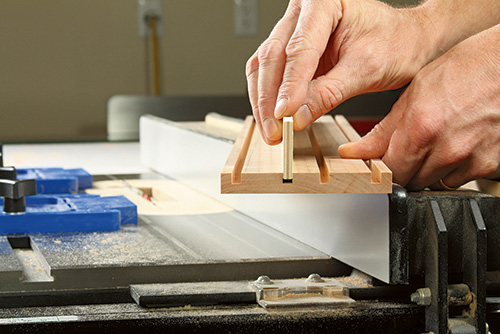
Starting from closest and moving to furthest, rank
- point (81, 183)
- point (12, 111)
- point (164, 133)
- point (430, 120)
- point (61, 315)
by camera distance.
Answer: point (61, 315), point (430, 120), point (81, 183), point (164, 133), point (12, 111)

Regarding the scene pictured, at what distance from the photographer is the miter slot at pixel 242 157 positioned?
651 mm

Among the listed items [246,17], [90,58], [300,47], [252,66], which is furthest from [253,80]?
[246,17]

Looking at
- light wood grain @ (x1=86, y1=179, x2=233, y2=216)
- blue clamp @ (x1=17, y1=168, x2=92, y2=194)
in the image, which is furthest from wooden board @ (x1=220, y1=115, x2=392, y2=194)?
blue clamp @ (x1=17, y1=168, x2=92, y2=194)

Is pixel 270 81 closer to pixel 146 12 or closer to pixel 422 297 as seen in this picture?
pixel 422 297

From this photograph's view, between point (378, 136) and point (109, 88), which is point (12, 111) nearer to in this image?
point (109, 88)

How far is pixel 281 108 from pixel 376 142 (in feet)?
0.44

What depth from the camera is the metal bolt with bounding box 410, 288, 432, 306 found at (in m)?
0.66

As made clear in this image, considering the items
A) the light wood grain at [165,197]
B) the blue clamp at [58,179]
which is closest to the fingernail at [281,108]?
the light wood grain at [165,197]

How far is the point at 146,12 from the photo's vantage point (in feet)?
11.9

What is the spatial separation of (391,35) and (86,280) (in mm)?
455

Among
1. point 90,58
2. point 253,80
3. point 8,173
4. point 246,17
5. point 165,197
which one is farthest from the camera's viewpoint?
point 246,17

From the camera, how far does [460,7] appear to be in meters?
0.91

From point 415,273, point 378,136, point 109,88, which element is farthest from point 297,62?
point 109,88

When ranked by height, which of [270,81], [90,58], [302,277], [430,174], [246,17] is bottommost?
[302,277]
